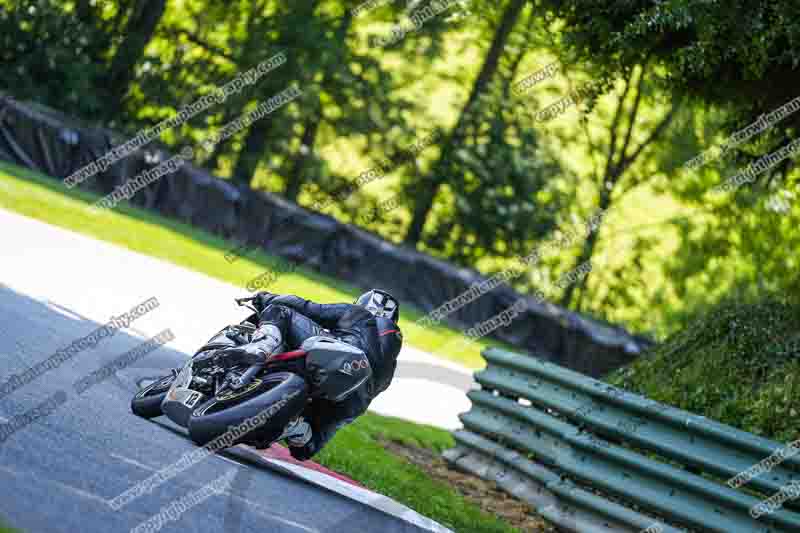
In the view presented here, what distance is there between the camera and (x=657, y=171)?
35188 mm

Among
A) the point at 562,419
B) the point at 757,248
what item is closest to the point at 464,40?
the point at 757,248

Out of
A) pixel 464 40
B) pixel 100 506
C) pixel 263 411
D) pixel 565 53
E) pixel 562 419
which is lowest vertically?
pixel 100 506

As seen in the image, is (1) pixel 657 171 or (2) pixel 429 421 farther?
(1) pixel 657 171

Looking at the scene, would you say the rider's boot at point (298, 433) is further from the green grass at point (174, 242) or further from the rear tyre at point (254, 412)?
the green grass at point (174, 242)

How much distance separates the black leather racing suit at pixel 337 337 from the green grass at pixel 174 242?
927cm

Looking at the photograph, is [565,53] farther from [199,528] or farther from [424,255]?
[424,255]

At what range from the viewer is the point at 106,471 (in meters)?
5.84

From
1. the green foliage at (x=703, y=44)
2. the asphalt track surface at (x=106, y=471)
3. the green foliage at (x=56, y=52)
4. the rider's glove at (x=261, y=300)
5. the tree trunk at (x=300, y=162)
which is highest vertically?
the tree trunk at (x=300, y=162)

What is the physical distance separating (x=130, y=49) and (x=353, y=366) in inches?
931

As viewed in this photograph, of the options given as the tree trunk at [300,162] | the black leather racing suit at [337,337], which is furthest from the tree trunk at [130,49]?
the black leather racing suit at [337,337]

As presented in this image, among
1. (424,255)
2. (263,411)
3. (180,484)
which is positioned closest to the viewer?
(180,484)

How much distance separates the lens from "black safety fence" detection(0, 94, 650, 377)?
78.6ft

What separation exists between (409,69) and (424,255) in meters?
9.50

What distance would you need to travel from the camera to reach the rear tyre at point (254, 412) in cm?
667
